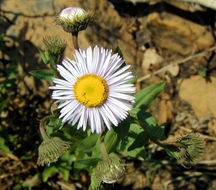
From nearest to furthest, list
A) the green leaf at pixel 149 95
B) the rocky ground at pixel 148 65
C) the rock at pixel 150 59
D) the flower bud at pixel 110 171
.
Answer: the flower bud at pixel 110 171
the green leaf at pixel 149 95
the rocky ground at pixel 148 65
the rock at pixel 150 59

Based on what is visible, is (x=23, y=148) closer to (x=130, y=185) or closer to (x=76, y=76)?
(x=130, y=185)

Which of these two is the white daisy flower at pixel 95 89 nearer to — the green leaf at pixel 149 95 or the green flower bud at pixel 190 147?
the green flower bud at pixel 190 147

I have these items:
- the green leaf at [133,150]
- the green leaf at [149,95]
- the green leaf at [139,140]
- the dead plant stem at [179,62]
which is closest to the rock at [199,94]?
the dead plant stem at [179,62]

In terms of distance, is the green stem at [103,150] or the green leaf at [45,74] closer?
the green stem at [103,150]

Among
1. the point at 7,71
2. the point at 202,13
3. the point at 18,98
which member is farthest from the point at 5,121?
the point at 202,13

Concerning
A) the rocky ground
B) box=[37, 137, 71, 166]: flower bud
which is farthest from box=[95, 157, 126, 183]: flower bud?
the rocky ground
